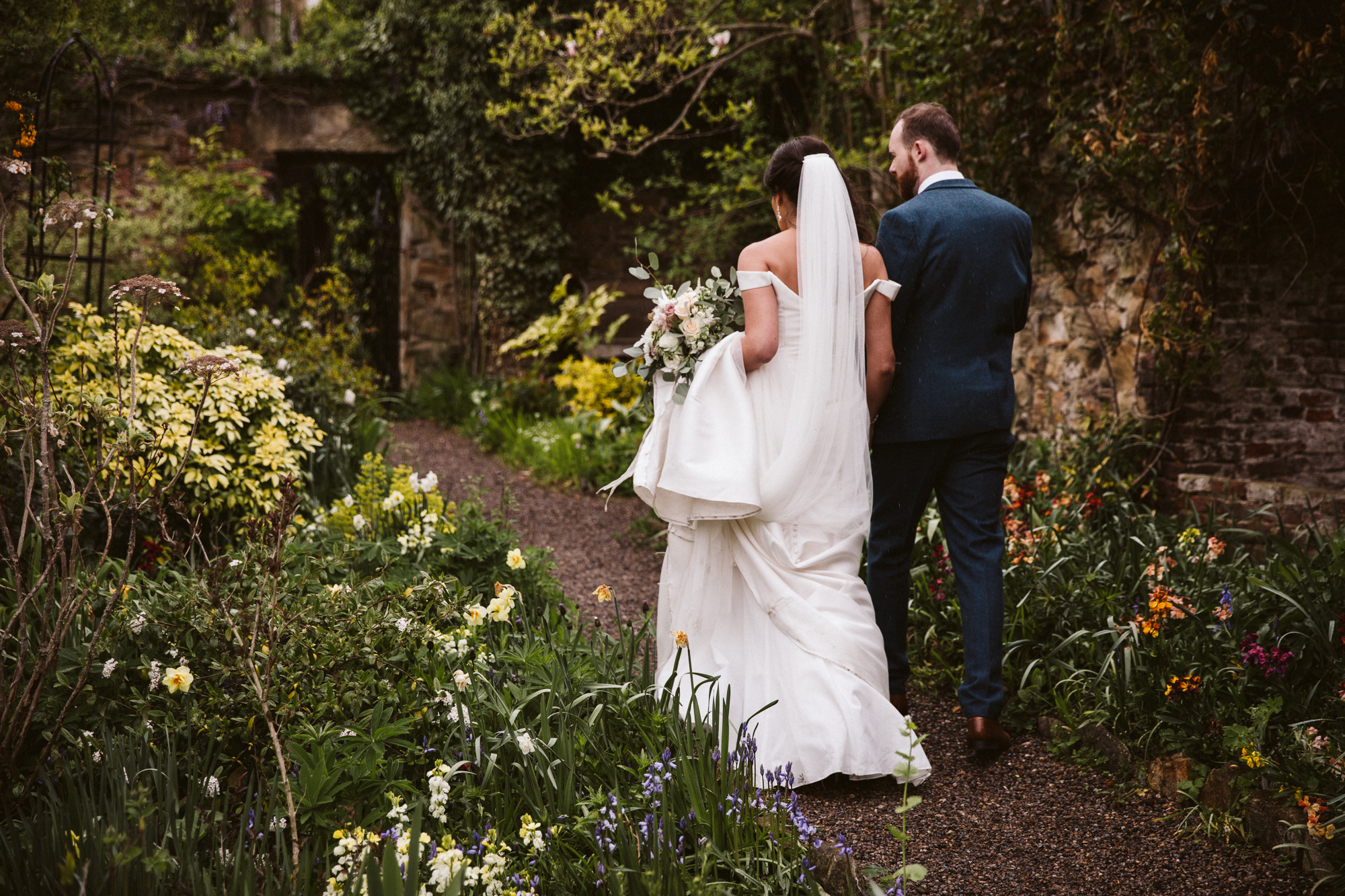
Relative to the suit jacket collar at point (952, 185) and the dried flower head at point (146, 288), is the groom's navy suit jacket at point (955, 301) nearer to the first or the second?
the suit jacket collar at point (952, 185)

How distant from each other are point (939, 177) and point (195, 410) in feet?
9.83

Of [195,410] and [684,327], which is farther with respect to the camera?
[195,410]

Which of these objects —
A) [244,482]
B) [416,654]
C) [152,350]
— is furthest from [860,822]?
[152,350]

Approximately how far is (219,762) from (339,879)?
2.22 feet

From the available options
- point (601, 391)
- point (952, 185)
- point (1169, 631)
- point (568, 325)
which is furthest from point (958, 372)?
point (568, 325)

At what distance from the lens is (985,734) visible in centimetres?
263

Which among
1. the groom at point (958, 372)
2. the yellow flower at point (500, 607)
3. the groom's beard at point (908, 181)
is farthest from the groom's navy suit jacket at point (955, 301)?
the yellow flower at point (500, 607)

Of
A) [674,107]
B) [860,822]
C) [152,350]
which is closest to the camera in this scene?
[860,822]

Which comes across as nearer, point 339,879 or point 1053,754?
point 339,879

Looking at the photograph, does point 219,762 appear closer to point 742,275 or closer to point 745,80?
point 742,275

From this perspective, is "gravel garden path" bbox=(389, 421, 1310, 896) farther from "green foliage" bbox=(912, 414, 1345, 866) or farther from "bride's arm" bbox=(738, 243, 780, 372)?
"bride's arm" bbox=(738, 243, 780, 372)

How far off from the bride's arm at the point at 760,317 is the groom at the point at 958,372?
0.38 meters

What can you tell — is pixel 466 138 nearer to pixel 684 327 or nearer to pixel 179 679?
pixel 684 327

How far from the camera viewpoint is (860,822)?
7.54ft
